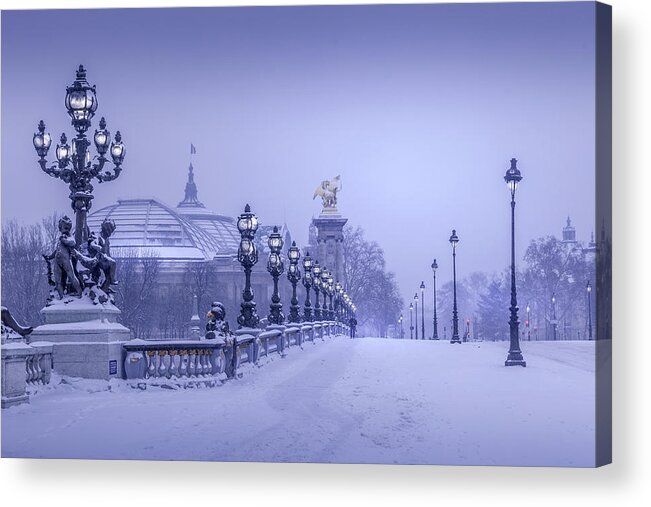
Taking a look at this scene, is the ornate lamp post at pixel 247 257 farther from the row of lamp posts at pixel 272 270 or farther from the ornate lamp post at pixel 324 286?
the ornate lamp post at pixel 324 286

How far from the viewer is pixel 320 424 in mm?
19172

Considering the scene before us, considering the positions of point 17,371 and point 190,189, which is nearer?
point 17,371

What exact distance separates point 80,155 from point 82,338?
13.1 ft

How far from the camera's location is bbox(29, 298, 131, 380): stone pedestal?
21594mm

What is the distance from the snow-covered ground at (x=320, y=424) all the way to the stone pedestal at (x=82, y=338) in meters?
0.33

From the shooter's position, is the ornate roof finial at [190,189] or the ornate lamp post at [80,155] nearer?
the ornate lamp post at [80,155]

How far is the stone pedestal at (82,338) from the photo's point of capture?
21594 mm

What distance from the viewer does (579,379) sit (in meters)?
20.3

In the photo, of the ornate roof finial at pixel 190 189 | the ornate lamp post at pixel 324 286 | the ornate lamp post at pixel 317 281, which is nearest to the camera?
the ornate roof finial at pixel 190 189

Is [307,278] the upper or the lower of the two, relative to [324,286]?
upper

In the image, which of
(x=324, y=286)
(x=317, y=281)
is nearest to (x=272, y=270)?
(x=317, y=281)

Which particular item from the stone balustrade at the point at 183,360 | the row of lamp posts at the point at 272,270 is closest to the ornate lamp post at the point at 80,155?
the stone balustrade at the point at 183,360

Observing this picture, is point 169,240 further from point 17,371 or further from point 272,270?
point 17,371

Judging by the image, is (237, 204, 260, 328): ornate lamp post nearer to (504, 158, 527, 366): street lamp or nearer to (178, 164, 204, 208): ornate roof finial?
(178, 164, 204, 208): ornate roof finial
